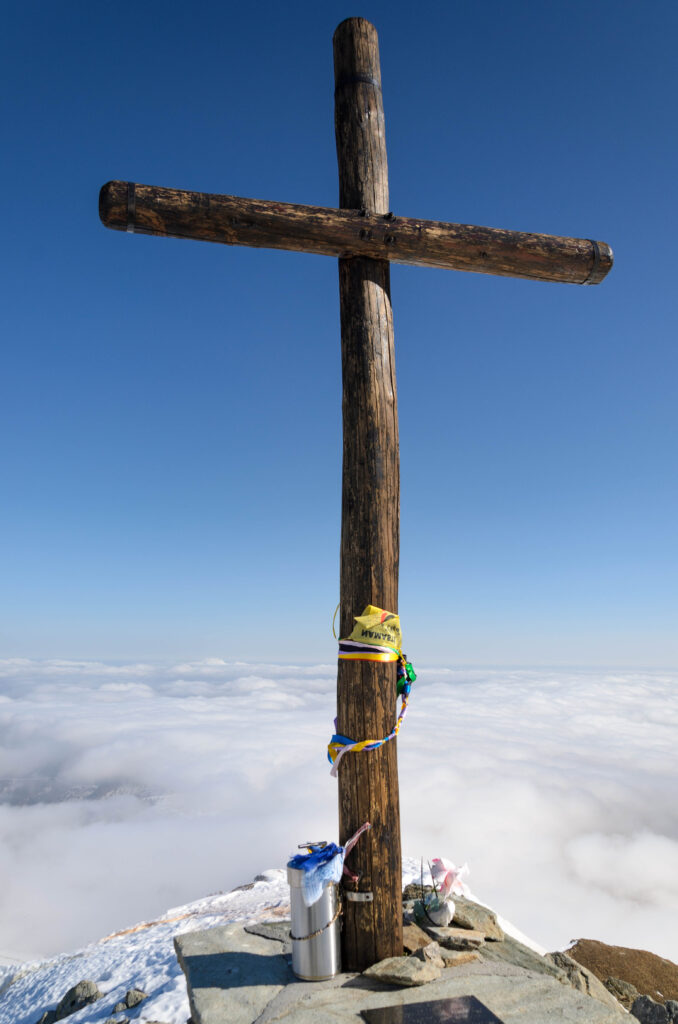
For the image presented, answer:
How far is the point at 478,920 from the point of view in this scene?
531 cm

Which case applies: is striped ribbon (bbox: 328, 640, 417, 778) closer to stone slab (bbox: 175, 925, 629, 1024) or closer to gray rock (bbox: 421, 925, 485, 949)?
stone slab (bbox: 175, 925, 629, 1024)

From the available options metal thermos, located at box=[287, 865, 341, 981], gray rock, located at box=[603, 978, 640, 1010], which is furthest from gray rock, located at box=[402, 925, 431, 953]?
gray rock, located at box=[603, 978, 640, 1010]

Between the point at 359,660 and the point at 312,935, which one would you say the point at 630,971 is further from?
the point at 359,660

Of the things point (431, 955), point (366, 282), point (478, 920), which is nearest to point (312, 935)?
point (431, 955)

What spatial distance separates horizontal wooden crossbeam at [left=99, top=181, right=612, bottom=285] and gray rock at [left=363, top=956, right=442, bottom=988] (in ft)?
17.1

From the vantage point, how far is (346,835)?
14.8 feet

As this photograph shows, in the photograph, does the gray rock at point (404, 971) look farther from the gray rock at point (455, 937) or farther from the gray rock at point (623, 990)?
the gray rock at point (623, 990)

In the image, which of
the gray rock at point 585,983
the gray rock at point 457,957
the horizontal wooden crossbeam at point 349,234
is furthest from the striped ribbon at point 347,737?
the horizontal wooden crossbeam at point 349,234

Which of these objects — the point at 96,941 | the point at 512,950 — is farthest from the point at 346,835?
the point at 96,941

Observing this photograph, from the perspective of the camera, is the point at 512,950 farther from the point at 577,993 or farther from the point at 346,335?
the point at 346,335

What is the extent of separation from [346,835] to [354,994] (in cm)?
91

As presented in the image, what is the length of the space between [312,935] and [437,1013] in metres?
0.92

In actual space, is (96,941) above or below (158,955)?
below

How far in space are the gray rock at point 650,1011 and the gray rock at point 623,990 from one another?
1.05 feet
